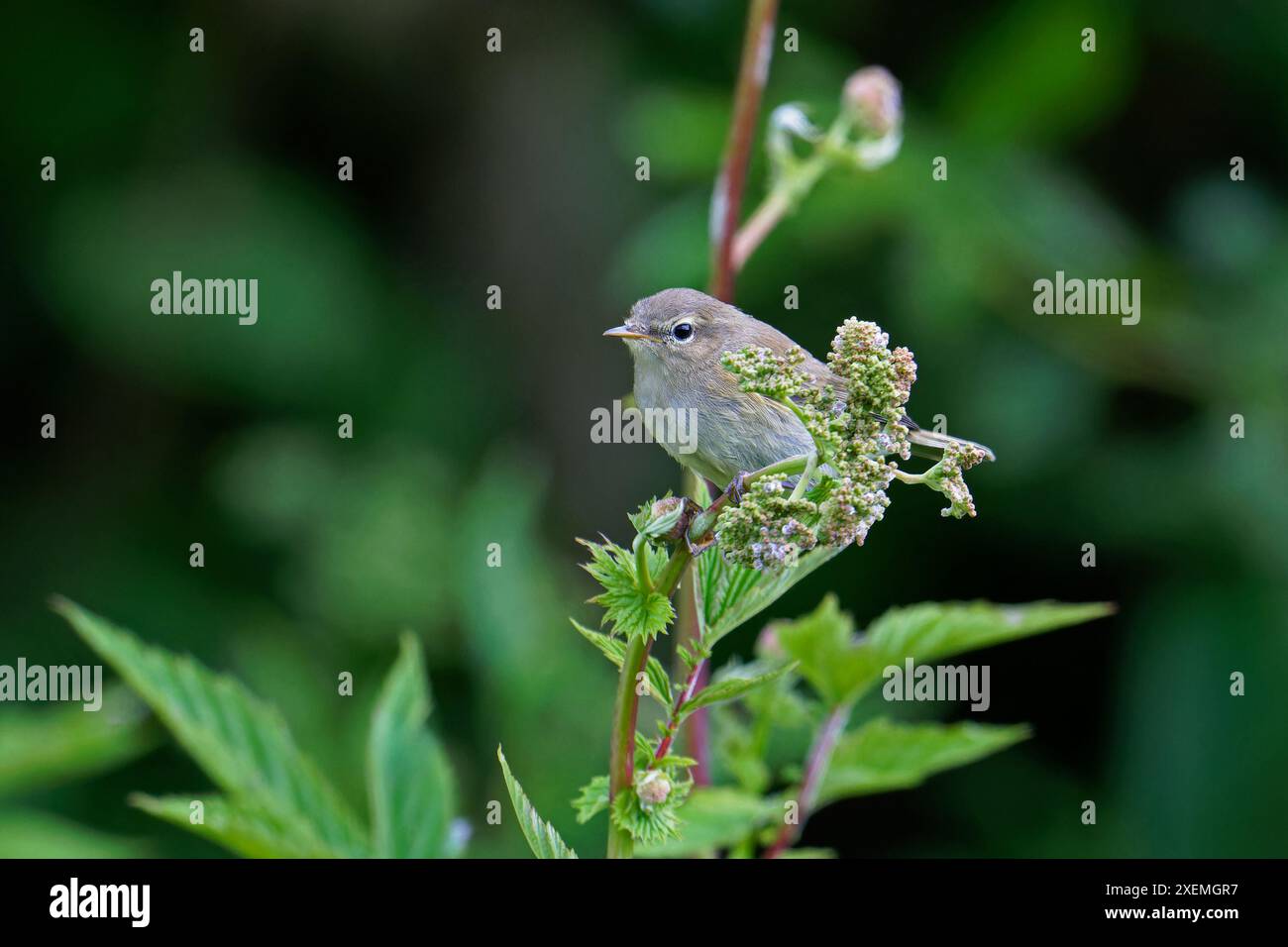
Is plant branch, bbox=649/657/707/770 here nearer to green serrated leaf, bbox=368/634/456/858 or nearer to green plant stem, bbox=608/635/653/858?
green plant stem, bbox=608/635/653/858

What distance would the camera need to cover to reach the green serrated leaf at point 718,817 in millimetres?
1983

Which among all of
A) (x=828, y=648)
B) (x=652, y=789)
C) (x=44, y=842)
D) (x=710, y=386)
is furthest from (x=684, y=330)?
(x=44, y=842)

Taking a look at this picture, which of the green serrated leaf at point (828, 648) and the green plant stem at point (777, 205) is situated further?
the green plant stem at point (777, 205)

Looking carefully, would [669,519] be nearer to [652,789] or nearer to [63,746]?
[652,789]

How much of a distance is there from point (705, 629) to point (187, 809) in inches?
32.9

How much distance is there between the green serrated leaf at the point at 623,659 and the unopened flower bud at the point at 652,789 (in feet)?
0.24

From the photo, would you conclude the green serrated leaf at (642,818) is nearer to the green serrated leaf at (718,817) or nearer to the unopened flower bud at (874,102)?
the green serrated leaf at (718,817)

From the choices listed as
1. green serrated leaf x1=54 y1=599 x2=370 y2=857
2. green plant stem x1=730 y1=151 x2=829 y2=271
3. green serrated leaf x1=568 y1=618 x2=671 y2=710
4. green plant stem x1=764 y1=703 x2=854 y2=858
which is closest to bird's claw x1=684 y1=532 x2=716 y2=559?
green serrated leaf x1=568 y1=618 x2=671 y2=710

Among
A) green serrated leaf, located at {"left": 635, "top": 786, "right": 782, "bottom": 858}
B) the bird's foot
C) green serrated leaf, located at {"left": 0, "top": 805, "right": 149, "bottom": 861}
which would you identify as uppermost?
the bird's foot

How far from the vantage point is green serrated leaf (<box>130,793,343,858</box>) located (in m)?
1.88

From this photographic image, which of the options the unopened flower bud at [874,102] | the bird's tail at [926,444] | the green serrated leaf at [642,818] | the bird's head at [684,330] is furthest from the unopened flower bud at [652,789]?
the unopened flower bud at [874,102]

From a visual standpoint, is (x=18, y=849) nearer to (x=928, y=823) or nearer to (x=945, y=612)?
(x=945, y=612)

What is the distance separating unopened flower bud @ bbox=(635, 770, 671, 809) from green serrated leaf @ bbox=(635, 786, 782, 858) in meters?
0.57

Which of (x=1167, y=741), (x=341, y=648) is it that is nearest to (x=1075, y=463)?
(x=1167, y=741)
